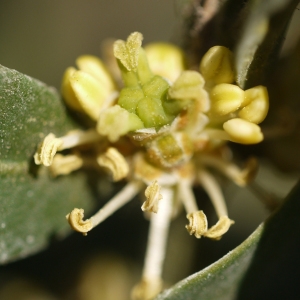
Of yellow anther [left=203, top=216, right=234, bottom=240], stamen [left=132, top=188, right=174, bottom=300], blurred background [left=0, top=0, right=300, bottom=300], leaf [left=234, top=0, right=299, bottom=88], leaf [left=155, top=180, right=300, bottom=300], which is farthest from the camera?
blurred background [left=0, top=0, right=300, bottom=300]

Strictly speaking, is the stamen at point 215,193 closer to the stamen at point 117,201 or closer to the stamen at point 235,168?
the stamen at point 235,168

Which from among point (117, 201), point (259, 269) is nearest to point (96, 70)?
point (117, 201)

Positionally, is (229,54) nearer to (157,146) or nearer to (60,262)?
(157,146)

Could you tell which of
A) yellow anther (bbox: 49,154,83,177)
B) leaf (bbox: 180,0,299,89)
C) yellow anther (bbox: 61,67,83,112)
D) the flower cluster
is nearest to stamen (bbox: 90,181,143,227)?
the flower cluster

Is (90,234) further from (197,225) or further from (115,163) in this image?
(197,225)

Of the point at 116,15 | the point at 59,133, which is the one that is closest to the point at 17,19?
the point at 116,15

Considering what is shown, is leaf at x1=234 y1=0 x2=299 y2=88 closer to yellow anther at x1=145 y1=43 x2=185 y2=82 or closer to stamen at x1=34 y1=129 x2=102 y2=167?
yellow anther at x1=145 y1=43 x2=185 y2=82
